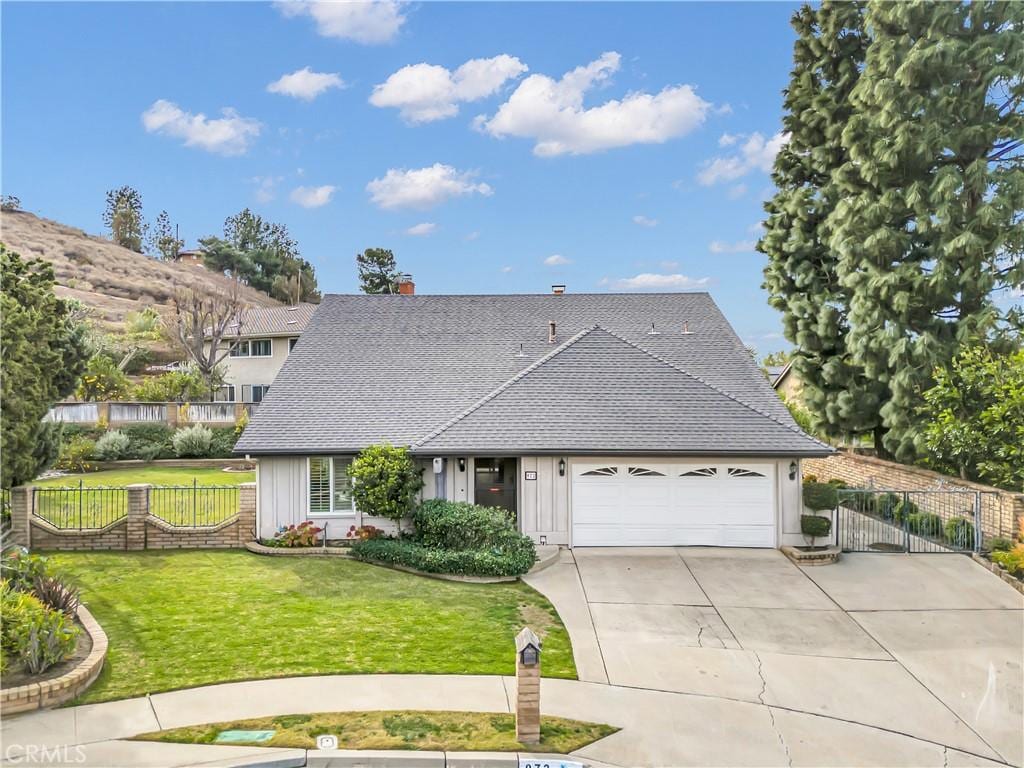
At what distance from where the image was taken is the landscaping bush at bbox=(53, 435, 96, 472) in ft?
80.6

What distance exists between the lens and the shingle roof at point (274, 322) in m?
38.4

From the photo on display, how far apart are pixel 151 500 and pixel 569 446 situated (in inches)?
464

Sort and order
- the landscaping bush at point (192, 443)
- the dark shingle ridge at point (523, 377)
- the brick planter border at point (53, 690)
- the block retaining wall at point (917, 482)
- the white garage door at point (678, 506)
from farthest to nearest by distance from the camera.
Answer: the landscaping bush at point (192, 443) → the dark shingle ridge at point (523, 377) → the white garage door at point (678, 506) → the block retaining wall at point (917, 482) → the brick planter border at point (53, 690)

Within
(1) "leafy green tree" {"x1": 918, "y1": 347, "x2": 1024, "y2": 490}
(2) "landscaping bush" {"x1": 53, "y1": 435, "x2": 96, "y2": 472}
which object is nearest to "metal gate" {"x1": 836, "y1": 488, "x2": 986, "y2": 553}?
(1) "leafy green tree" {"x1": 918, "y1": 347, "x2": 1024, "y2": 490}

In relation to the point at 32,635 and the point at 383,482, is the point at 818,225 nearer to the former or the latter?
the point at 383,482

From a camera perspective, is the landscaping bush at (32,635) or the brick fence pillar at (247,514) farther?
the brick fence pillar at (247,514)

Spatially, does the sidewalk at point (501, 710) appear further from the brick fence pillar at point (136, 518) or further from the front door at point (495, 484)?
the brick fence pillar at point (136, 518)

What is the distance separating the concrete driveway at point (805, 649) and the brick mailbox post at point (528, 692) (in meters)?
0.63

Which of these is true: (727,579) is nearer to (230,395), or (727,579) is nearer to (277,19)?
(277,19)

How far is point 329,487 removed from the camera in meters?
15.1

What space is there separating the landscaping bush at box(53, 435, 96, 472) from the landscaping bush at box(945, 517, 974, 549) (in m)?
27.5

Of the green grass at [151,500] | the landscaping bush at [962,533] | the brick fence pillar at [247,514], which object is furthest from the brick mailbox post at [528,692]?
the landscaping bush at [962,533]

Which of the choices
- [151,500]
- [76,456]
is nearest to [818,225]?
[151,500]

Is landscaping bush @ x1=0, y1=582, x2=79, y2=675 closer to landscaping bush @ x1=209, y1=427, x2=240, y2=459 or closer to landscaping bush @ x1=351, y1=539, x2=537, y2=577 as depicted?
landscaping bush @ x1=351, y1=539, x2=537, y2=577
